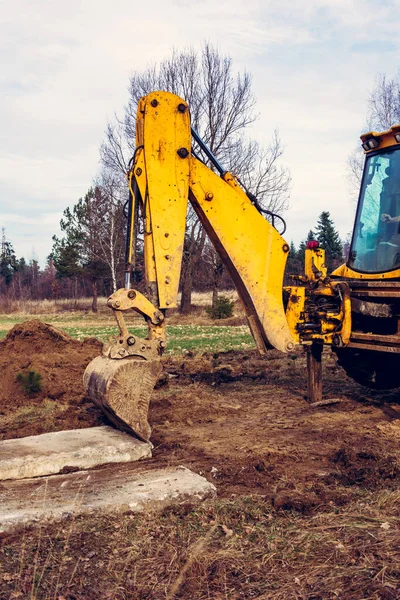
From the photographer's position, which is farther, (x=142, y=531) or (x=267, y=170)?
(x=267, y=170)

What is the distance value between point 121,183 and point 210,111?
558 cm

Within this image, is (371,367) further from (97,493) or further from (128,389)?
(97,493)

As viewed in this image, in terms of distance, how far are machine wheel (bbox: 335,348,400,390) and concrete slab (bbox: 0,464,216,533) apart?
132 inches

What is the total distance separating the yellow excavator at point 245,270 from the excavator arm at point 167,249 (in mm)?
10

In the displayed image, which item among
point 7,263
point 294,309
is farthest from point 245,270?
point 7,263

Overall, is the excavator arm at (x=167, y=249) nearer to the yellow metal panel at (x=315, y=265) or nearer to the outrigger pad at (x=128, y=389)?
the outrigger pad at (x=128, y=389)

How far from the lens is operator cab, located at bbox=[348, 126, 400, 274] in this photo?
6879 mm

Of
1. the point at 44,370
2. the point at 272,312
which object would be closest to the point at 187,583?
the point at 272,312

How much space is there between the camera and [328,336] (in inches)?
277

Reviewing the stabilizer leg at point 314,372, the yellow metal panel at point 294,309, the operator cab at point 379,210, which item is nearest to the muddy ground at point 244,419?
the stabilizer leg at point 314,372

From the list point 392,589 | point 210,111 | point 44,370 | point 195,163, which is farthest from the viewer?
point 210,111

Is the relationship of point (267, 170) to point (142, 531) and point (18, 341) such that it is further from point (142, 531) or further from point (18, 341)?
point (142, 531)

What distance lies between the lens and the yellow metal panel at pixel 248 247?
6383 millimetres

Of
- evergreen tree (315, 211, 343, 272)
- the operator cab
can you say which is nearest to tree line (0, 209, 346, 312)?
evergreen tree (315, 211, 343, 272)
